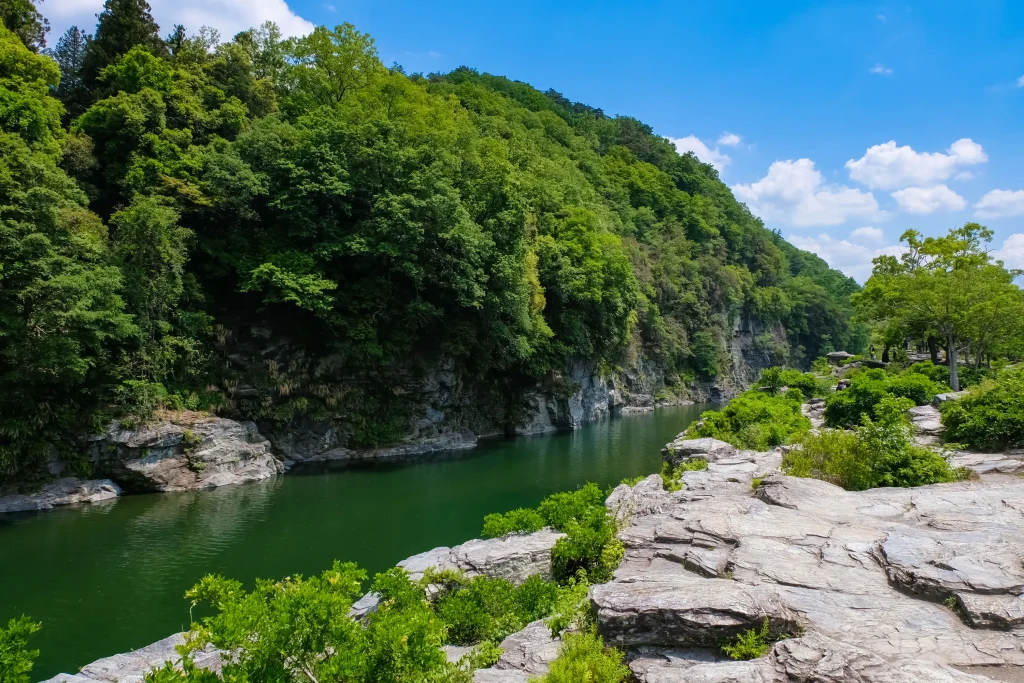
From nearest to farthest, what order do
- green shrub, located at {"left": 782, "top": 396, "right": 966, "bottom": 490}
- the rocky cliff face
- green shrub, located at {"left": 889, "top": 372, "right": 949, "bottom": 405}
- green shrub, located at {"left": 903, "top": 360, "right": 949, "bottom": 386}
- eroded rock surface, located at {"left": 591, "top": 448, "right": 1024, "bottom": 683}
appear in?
eroded rock surface, located at {"left": 591, "top": 448, "right": 1024, "bottom": 683} < green shrub, located at {"left": 782, "top": 396, "right": 966, "bottom": 490} < green shrub, located at {"left": 889, "top": 372, "right": 949, "bottom": 405} < the rocky cliff face < green shrub, located at {"left": 903, "top": 360, "right": 949, "bottom": 386}

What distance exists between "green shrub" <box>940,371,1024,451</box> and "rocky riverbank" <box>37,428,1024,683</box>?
3961 mm

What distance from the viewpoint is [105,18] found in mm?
28953

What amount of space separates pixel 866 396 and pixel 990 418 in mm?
4580

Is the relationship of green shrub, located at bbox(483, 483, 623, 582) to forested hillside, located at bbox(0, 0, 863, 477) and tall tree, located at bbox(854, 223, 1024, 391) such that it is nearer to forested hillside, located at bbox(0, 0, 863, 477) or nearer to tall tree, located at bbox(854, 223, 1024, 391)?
forested hillside, located at bbox(0, 0, 863, 477)

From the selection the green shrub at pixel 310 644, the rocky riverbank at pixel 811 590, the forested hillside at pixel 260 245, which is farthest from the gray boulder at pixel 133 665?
the forested hillside at pixel 260 245

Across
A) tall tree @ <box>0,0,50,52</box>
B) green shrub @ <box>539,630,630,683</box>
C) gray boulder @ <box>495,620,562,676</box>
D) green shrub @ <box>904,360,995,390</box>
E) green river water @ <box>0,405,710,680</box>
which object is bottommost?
green river water @ <box>0,405,710,680</box>

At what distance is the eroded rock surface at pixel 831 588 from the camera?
15.0ft

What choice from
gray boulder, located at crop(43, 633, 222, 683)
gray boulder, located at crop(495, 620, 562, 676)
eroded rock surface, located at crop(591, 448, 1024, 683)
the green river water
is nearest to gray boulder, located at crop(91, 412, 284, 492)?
the green river water

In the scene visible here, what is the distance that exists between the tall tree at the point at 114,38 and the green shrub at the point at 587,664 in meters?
34.3

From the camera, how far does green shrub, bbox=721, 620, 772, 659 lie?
488 cm

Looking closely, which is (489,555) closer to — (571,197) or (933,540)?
(933,540)

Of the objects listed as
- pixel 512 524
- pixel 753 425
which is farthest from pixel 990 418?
pixel 512 524

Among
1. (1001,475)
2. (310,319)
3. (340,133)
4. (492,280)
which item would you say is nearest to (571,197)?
(492,280)

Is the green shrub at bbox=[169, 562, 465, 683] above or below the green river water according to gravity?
above
